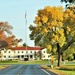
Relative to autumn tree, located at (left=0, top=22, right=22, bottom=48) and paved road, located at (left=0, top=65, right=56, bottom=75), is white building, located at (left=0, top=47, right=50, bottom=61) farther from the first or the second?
paved road, located at (left=0, top=65, right=56, bottom=75)

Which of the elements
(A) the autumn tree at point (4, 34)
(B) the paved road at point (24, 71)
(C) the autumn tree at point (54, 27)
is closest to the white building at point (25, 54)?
(A) the autumn tree at point (4, 34)

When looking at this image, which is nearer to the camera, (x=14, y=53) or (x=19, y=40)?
(x=19, y=40)

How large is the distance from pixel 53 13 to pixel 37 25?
4.05 m

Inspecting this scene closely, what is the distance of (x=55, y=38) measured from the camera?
6725cm

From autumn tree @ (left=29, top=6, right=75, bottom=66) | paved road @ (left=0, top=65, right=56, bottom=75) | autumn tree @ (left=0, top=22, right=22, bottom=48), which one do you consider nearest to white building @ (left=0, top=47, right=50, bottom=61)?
autumn tree @ (left=0, top=22, right=22, bottom=48)

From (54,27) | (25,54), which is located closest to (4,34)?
(54,27)

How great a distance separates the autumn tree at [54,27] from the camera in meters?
67.4

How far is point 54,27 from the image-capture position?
2717 inches

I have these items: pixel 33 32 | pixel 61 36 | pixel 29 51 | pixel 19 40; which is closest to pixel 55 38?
pixel 61 36

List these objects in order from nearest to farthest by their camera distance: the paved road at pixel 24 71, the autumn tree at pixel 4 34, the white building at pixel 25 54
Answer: the paved road at pixel 24 71
the autumn tree at pixel 4 34
the white building at pixel 25 54

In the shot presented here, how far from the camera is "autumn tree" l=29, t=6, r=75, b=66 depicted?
221ft

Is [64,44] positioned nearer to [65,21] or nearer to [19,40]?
[65,21]

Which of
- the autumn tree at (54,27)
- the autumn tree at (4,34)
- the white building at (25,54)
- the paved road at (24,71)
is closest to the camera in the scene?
the paved road at (24,71)

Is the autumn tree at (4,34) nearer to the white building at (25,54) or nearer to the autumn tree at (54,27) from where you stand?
the autumn tree at (54,27)
